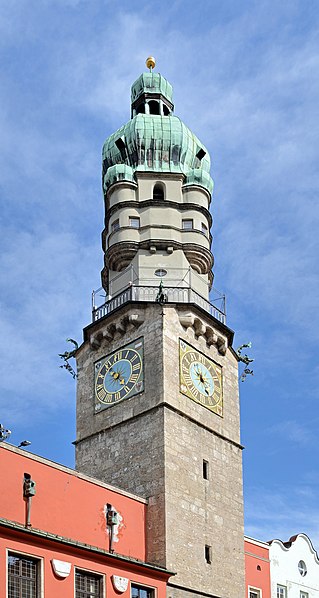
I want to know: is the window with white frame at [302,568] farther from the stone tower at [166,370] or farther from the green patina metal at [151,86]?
the green patina metal at [151,86]

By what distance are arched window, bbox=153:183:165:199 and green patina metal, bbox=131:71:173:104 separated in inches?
236

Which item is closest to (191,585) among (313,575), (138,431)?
(138,431)

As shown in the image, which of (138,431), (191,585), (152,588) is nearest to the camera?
(152,588)

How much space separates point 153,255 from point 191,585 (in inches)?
520

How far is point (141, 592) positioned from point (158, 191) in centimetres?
1785

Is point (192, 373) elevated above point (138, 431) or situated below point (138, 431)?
above

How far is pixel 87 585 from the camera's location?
93.8 feet

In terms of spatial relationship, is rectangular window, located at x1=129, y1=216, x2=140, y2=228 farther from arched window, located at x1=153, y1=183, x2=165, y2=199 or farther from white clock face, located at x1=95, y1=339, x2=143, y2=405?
white clock face, located at x1=95, y1=339, x2=143, y2=405

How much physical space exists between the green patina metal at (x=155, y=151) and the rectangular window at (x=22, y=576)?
765 inches

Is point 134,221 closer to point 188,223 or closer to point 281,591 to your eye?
point 188,223

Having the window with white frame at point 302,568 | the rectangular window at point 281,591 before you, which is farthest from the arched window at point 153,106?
the rectangular window at point 281,591

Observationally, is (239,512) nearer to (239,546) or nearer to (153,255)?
(239,546)

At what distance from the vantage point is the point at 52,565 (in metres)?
27.4

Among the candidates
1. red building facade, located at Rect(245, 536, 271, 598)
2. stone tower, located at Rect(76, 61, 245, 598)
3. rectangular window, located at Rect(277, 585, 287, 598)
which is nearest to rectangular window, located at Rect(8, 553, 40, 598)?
stone tower, located at Rect(76, 61, 245, 598)
